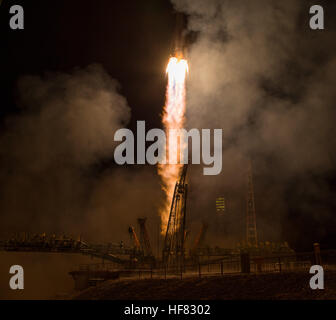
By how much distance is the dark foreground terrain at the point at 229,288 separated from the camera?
58.9 feet

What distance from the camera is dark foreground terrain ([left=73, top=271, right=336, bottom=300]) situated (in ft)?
58.9

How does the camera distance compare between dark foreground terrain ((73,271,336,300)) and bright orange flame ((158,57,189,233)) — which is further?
bright orange flame ((158,57,189,233))

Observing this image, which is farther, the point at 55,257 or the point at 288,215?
the point at 288,215

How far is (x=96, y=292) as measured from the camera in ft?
78.3

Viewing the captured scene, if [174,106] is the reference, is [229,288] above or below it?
below

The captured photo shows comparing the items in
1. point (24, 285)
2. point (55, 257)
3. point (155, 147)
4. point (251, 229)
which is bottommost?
point (24, 285)

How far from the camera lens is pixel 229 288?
1944 cm

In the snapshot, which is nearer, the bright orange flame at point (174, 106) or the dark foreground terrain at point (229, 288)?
the dark foreground terrain at point (229, 288)

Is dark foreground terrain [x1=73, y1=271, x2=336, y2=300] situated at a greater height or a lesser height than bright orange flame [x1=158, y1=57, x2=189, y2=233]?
lesser

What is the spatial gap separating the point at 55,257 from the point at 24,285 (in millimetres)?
4491

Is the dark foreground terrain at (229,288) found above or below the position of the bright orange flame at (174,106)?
below
